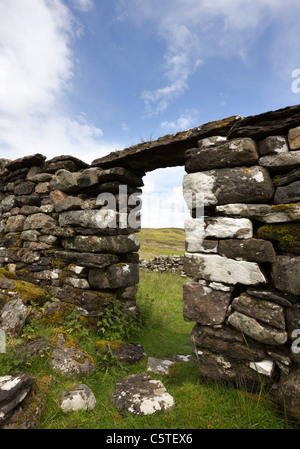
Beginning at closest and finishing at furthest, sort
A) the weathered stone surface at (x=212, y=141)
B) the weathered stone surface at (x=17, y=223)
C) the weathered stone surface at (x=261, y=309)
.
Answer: the weathered stone surface at (x=261, y=309), the weathered stone surface at (x=212, y=141), the weathered stone surface at (x=17, y=223)

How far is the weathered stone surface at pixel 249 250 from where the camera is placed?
7.52 feet

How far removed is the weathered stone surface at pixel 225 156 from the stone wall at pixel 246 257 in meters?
0.01

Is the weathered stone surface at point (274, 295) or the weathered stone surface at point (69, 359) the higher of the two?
the weathered stone surface at point (274, 295)

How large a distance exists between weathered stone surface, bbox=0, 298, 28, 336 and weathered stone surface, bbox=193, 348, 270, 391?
276cm

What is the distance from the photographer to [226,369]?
8.01 ft

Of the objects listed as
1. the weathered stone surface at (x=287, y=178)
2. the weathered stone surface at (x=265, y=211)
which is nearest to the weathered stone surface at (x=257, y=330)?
the weathered stone surface at (x=265, y=211)

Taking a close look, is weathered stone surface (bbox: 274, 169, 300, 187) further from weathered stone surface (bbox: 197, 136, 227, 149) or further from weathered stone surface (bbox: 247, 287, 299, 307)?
weathered stone surface (bbox: 247, 287, 299, 307)

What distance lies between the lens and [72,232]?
4473 millimetres

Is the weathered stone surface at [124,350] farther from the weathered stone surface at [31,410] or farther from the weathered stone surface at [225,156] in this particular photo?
the weathered stone surface at [225,156]

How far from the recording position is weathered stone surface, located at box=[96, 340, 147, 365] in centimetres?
335

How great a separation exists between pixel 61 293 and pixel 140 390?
257 cm

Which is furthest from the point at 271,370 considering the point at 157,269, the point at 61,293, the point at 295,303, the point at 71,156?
the point at 157,269

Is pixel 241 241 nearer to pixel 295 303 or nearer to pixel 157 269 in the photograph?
pixel 295 303

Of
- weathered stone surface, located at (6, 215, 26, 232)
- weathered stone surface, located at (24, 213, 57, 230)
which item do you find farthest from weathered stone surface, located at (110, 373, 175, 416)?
weathered stone surface, located at (6, 215, 26, 232)
